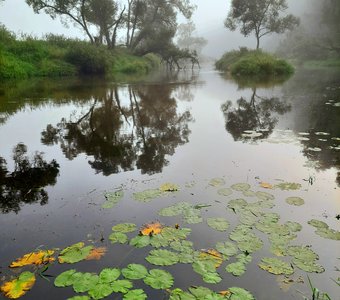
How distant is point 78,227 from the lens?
3.17 m

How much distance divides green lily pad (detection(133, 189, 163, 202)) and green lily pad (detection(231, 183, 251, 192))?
0.98 meters

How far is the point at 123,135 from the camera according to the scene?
6551 millimetres

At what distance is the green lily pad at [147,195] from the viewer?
3.81 metres

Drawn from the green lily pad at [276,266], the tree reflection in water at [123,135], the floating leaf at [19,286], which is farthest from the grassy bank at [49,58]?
the green lily pad at [276,266]

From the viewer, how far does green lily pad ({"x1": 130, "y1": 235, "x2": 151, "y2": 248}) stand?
286cm

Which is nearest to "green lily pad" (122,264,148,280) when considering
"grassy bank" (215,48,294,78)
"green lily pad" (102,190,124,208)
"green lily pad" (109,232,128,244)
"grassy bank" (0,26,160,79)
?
"green lily pad" (109,232,128,244)

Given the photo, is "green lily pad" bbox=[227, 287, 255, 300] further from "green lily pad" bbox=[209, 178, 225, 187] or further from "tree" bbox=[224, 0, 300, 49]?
"tree" bbox=[224, 0, 300, 49]

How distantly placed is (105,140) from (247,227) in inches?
151

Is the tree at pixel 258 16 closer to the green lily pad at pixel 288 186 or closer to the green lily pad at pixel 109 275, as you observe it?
the green lily pad at pixel 288 186

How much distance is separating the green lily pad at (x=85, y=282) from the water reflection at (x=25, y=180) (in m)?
1.54

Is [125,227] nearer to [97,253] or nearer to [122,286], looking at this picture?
[97,253]

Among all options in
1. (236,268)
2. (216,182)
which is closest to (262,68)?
(216,182)

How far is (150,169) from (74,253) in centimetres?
228

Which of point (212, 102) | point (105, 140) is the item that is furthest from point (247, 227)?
point (212, 102)
